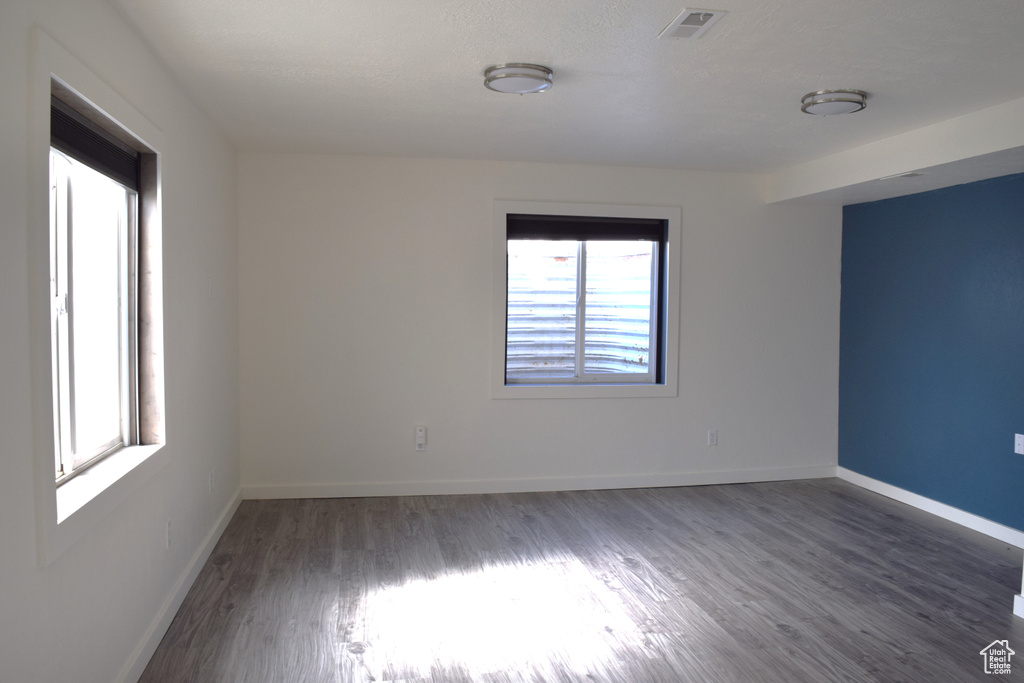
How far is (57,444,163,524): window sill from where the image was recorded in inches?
75.2

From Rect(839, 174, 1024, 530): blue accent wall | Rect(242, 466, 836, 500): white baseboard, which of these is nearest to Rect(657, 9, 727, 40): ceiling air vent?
Rect(839, 174, 1024, 530): blue accent wall

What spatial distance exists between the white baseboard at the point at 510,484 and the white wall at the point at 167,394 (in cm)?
45

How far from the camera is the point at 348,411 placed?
15.2ft

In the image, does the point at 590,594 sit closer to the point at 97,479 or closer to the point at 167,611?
the point at 167,611

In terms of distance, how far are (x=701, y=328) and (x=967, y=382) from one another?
1697 millimetres

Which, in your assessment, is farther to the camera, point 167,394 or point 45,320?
point 167,394

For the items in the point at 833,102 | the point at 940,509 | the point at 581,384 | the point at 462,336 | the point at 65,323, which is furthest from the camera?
the point at 581,384

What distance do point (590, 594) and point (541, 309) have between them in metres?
2.32

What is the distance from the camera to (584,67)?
108 inches

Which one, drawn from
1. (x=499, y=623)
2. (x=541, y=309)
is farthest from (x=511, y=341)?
(x=499, y=623)

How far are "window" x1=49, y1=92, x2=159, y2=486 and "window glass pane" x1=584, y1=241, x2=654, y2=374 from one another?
3.15 m

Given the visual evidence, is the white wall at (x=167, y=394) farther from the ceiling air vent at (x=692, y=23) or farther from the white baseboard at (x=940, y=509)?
the white baseboard at (x=940, y=509)

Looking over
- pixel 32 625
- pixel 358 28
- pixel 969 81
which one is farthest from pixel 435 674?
pixel 969 81

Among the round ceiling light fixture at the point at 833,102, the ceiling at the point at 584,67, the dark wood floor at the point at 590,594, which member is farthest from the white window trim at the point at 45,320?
the round ceiling light fixture at the point at 833,102
